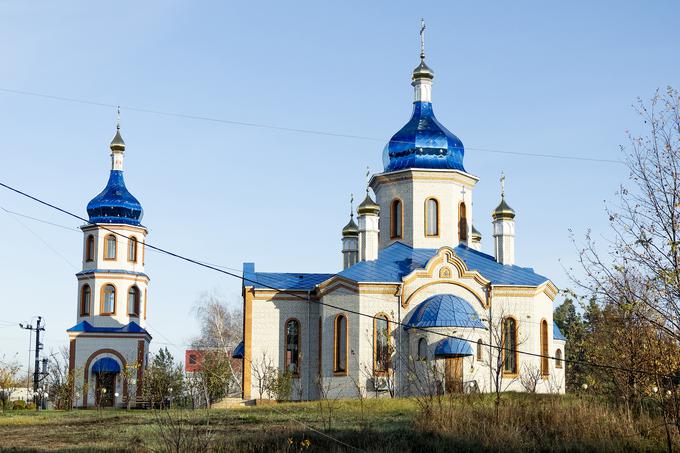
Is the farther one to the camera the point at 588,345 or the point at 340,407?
the point at 340,407

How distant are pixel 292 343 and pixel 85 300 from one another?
501 inches

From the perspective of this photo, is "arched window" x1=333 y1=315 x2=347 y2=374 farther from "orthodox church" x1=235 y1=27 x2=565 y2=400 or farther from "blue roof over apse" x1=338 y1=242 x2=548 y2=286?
"blue roof over apse" x1=338 y1=242 x2=548 y2=286

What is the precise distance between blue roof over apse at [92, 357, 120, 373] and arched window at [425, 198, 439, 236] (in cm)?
1566

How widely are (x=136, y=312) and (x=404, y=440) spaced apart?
29405mm

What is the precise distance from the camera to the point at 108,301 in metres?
43.9

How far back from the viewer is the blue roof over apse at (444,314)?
31.9 meters

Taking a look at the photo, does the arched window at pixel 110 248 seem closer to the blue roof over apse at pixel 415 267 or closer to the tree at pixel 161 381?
the tree at pixel 161 381

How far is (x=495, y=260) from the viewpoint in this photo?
3591 centimetres

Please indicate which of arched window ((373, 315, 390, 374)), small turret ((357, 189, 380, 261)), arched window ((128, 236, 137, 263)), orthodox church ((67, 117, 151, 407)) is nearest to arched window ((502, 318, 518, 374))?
arched window ((373, 315, 390, 374))

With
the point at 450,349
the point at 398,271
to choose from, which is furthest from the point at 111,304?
the point at 450,349

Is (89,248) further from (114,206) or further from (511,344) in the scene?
(511,344)

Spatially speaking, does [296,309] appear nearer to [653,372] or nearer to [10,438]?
[10,438]

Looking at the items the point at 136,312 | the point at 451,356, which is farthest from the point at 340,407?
the point at 136,312

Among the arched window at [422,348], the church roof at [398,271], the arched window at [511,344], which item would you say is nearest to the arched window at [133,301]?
the church roof at [398,271]
